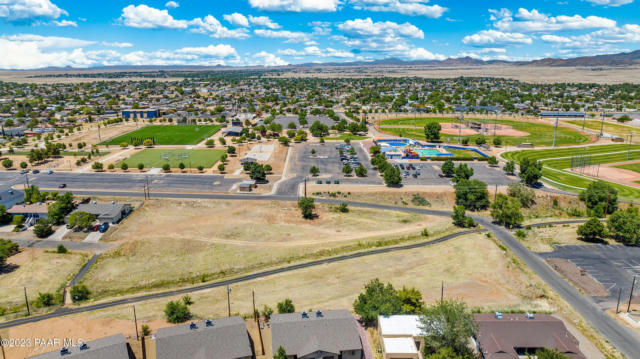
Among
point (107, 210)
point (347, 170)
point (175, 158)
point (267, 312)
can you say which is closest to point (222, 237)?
point (107, 210)

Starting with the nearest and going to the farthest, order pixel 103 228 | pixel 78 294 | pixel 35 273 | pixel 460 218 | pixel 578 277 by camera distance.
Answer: pixel 78 294 < pixel 578 277 < pixel 35 273 < pixel 103 228 < pixel 460 218

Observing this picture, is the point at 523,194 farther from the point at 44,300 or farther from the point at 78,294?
the point at 44,300

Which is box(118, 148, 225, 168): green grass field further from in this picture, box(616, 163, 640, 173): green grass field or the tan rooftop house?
box(616, 163, 640, 173): green grass field

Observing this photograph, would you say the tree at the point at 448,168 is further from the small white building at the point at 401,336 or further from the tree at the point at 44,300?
the tree at the point at 44,300

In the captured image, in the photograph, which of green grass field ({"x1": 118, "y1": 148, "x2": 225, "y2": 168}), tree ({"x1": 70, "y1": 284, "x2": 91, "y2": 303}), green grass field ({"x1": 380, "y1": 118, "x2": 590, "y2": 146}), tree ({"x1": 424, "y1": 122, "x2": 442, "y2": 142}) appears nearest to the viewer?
tree ({"x1": 70, "y1": 284, "x2": 91, "y2": 303})

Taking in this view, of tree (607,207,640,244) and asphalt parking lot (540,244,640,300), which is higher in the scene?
tree (607,207,640,244)

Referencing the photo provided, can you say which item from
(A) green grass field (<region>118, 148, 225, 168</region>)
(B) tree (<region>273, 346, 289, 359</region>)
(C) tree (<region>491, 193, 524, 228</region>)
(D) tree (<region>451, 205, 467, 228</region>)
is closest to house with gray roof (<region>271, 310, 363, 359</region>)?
(B) tree (<region>273, 346, 289, 359</region>)
